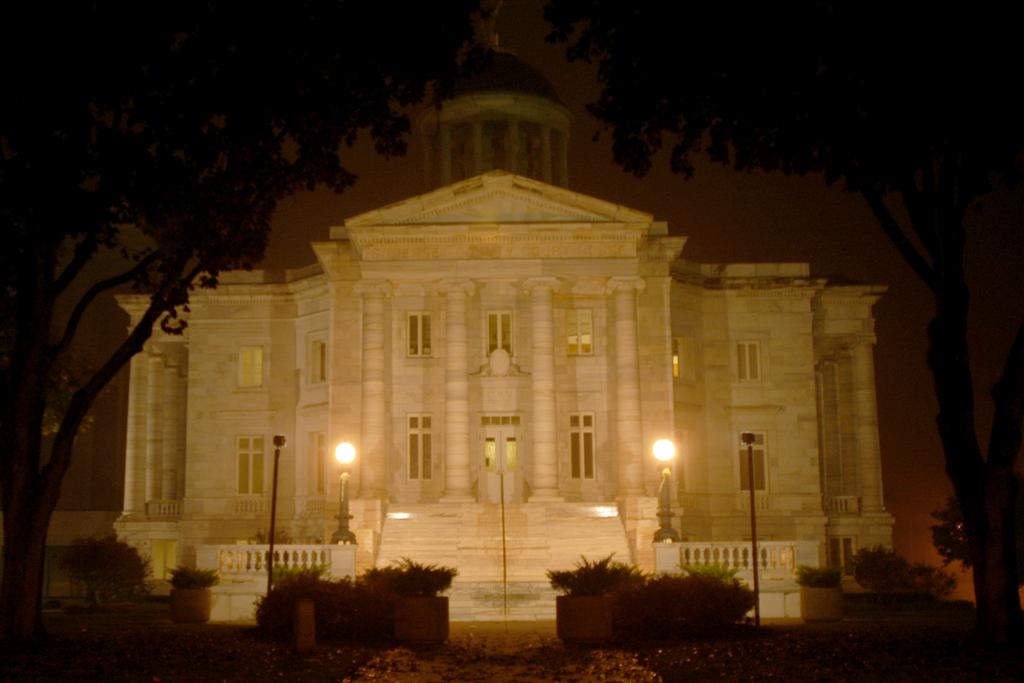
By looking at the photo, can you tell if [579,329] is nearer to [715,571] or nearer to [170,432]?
[170,432]

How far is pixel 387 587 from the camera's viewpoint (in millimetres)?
23859

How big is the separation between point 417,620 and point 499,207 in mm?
25344

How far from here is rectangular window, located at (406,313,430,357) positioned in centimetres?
4697

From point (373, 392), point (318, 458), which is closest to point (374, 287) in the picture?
point (373, 392)

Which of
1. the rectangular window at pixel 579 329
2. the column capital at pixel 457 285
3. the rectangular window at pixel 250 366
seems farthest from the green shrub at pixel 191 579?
the rectangular window at pixel 250 366

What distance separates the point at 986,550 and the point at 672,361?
1167 inches

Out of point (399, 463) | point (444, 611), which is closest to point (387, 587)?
point (444, 611)

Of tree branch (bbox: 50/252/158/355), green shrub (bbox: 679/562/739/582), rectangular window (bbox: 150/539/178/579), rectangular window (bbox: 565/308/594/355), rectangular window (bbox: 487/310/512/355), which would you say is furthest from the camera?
rectangular window (bbox: 150/539/178/579)

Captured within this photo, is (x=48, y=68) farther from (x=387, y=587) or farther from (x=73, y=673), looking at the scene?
(x=387, y=587)

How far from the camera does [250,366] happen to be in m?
52.9

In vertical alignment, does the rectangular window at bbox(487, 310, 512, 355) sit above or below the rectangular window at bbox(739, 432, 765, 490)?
above

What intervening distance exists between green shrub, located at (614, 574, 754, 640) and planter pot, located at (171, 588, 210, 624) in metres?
12.2

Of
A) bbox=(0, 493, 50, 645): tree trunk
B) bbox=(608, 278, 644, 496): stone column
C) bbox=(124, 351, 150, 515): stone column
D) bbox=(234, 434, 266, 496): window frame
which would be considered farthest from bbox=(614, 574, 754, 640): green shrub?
bbox=(124, 351, 150, 515): stone column

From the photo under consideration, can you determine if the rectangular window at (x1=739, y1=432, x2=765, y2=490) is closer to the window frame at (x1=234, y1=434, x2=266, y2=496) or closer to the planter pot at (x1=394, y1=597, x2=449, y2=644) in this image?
the window frame at (x1=234, y1=434, x2=266, y2=496)
